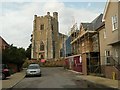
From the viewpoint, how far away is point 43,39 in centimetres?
9738

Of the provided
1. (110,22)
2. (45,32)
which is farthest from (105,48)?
(45,32)

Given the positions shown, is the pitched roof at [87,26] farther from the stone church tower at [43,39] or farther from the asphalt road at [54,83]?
the stone church tower at [43,39]

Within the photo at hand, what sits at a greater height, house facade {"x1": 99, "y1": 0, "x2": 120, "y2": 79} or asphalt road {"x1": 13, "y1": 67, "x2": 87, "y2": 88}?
house facade {"x1": 99, "y1": 0, "x2": 120, "y2": 79}

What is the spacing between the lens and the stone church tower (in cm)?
9569

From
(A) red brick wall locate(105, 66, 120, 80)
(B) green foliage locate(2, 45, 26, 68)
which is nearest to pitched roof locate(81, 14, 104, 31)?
(B) green foliage locate(2, 45, 26, 68)

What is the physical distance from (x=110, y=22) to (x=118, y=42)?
3.39 meters

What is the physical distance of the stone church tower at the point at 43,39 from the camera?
9569 centimetres

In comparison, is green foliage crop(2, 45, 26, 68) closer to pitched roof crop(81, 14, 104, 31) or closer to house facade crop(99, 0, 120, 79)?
pitched roof crop(81, 14, 104, 31)

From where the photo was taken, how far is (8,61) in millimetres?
41094

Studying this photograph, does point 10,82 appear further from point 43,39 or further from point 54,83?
point 43,39

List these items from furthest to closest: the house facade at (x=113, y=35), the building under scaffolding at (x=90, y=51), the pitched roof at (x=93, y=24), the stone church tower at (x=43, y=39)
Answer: the stone church tower at (x=43, y=39)
the pitched roof at (x=93, y=24)
the building under scaffolding at (x=90, y=51)
the house facade at (x=113, y=35)

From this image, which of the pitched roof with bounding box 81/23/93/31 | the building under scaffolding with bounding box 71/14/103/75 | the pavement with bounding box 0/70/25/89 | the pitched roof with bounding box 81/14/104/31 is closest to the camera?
the pavement with bounding box 0/70/25/89

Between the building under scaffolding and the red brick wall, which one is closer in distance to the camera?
the red brick wall

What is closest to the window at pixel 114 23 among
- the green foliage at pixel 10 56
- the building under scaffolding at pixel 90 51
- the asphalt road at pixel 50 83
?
the asphalt road at pixel 50 83
